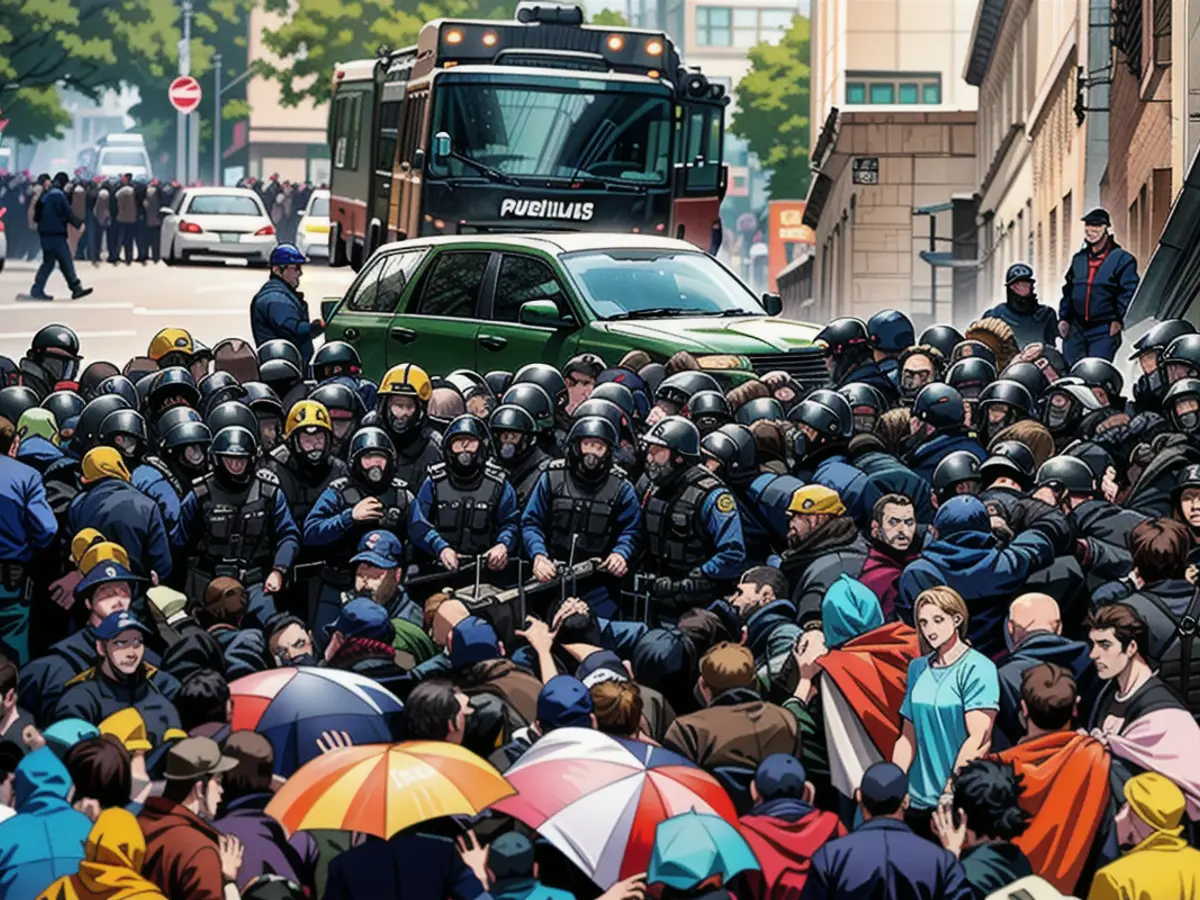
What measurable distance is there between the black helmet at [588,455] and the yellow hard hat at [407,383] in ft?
4.65

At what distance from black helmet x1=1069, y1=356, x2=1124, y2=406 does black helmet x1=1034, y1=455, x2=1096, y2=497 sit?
108 inches

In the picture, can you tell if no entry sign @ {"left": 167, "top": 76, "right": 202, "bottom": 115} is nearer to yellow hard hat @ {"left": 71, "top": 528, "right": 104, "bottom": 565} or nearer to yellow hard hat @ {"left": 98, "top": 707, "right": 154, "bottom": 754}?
yellow hard hat @ {"left": 71, "top": 528, "right": 104, "bottom": 565}

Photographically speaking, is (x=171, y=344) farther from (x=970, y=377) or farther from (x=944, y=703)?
(x=944, y=703)

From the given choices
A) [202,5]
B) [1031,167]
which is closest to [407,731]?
[1031,167]

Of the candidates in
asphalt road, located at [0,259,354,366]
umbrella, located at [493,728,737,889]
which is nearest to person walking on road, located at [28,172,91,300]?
asphalt road, located at [0,259,354,366]

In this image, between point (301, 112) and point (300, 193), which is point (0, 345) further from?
point (301, 112)

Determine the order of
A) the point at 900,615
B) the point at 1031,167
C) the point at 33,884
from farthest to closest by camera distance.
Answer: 1. the point at 1031,167
2. the point at 900,615
3. the point at 33,884

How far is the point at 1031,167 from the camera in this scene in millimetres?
35875

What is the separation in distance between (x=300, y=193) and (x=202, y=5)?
39.1m

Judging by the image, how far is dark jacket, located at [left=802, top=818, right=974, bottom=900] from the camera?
6.21 metres

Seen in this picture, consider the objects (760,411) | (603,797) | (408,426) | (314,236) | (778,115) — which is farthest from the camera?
(778,115)

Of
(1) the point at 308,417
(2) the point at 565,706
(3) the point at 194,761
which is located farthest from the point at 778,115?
(3) the point at 194,761

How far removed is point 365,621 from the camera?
331 inches

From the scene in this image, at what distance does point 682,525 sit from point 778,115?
3351 inches
